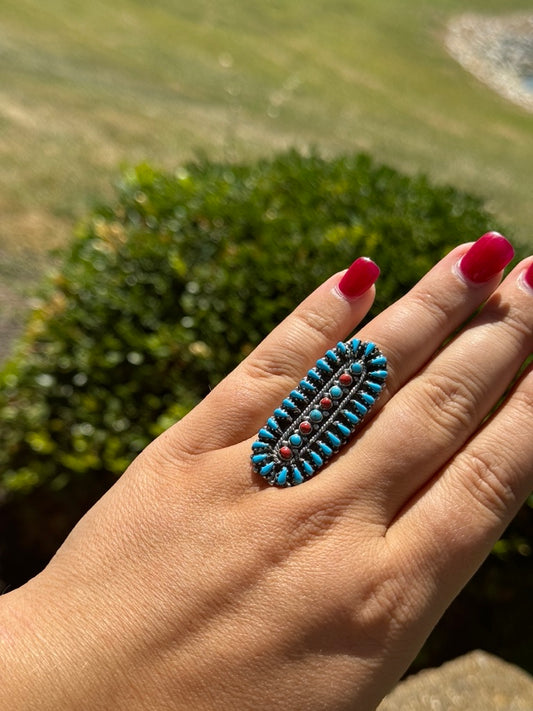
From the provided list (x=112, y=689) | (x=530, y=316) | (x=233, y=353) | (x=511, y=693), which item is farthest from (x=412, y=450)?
(x=511, y=693)

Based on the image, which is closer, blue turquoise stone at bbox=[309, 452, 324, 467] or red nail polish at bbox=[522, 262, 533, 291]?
blue turquoise stone at bbox=[309, 452, 324, 467]

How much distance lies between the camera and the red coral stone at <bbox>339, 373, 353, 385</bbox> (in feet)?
6.52

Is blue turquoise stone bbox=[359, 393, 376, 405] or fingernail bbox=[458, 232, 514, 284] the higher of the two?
fingernail bbox=[458, 232, 514, 284]

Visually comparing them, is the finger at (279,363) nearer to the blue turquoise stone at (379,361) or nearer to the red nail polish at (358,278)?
the red nail polish at (358,278)

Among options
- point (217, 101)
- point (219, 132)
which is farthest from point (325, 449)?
point (217, 101)

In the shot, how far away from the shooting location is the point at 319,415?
195cm

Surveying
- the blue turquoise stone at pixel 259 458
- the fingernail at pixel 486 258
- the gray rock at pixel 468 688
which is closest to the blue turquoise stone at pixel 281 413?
the blue turquoise stone at pixel 259 458

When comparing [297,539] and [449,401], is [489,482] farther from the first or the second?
[297,539]

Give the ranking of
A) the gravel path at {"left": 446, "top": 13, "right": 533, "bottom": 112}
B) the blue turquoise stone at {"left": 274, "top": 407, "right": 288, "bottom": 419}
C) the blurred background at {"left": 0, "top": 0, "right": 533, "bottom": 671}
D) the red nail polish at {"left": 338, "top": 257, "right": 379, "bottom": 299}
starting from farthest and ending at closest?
1. the gravel path at {"left": 446, "top": 13, "right": 533, "bottom": 112}
2. the blurred background at {"left": 0, "top": 0, "right": 533, "bottom": 671}
3. the red nail polish at {"left": 338, "top": 257, "right": 379, "bottom": 299}
4. the blue turquoise stone at {"left": 274, "top": 407, "right": 288, "bottom": 419}

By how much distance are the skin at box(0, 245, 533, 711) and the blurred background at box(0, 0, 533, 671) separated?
3.49 ft

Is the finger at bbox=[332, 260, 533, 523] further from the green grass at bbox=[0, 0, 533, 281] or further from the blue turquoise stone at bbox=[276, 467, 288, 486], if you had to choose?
the green grass at bbox=[0, 0, 533, 281]

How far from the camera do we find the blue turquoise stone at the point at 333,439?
193 cm

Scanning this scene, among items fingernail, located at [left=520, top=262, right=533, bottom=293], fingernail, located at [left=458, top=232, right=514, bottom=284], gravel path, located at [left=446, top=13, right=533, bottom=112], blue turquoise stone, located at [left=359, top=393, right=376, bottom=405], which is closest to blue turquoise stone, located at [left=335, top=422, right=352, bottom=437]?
blue turquoise stone, located at [left=359, top=393, right=376, bottom=405]

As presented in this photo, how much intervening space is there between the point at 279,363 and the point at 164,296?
1491mm
